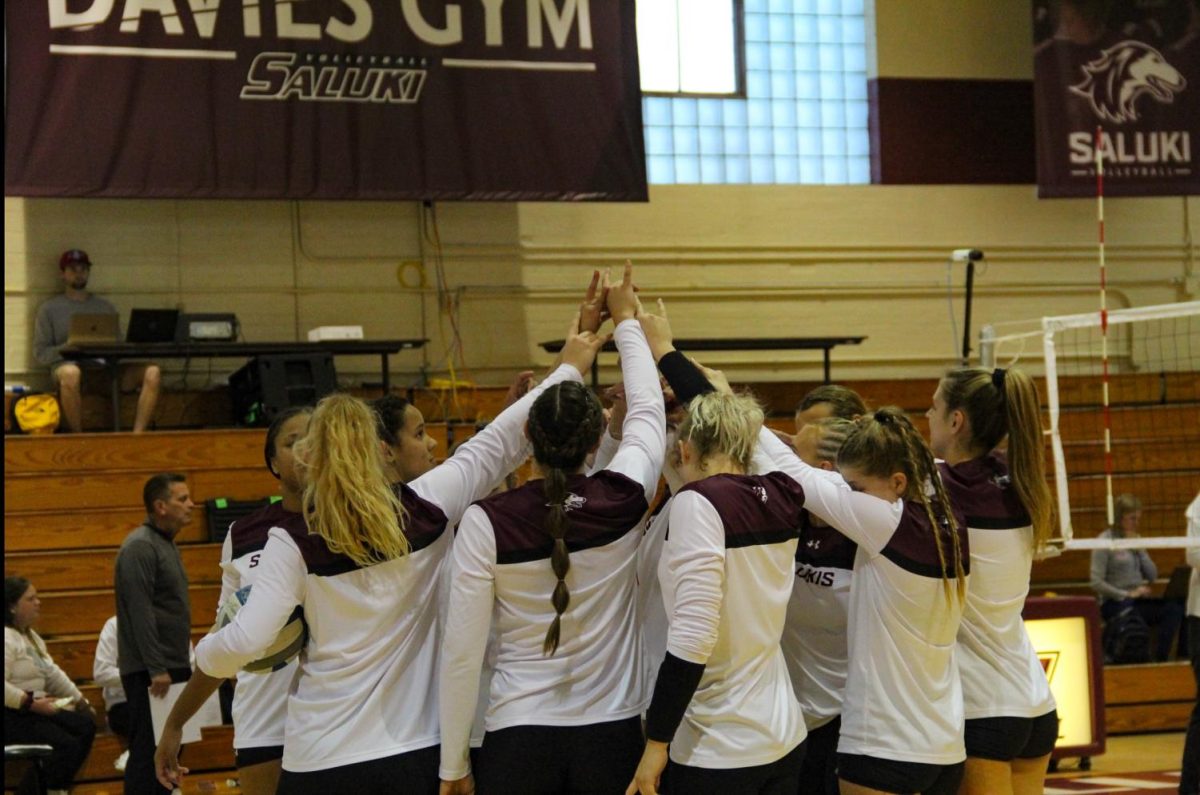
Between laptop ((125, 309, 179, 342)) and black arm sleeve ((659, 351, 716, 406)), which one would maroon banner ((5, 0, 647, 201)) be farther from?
black arm sleeve ((659, 351, 716, 406))

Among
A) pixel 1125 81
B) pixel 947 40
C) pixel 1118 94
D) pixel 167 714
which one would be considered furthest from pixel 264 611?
pixel 947 40

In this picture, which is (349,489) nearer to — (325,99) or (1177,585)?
(325,99)

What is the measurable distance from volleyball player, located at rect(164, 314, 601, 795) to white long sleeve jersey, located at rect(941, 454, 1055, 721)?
144 cm

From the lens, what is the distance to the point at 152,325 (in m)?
10.0

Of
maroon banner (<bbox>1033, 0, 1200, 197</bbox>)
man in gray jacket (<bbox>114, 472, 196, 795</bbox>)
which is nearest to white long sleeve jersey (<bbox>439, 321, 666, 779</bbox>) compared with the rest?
man in gray jacket (<bbox>114, 472, 196, 795</bbox>)

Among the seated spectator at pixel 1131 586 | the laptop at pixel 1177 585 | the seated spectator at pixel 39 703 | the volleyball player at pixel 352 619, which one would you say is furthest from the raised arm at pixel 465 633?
the laptop at pixel 1177 585

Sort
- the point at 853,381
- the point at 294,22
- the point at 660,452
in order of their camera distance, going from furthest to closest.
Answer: the point at 853,381 < the point at 294,22 < the point at 660,452

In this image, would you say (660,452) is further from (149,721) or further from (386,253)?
(386,253)

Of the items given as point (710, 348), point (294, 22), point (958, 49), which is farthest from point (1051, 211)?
point (294, 22)

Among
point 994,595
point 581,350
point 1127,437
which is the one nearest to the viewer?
point 994,595

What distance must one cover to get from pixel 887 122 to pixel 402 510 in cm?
1039

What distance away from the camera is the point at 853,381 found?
38.7 feet

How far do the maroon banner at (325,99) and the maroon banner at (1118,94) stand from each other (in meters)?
3.86

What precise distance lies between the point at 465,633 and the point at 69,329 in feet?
26.6
